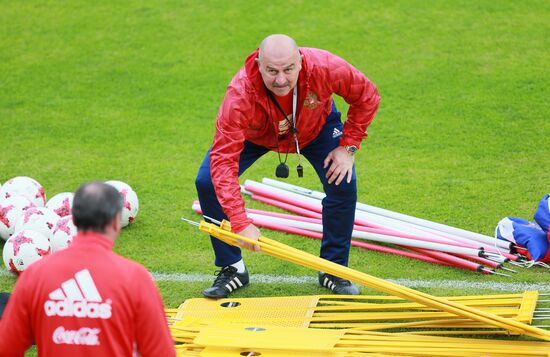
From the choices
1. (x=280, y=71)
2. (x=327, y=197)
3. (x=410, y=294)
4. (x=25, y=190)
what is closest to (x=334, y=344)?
(x=410, y=294)

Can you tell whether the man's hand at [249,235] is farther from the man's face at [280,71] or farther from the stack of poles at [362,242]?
the stack of poles at [362,242]

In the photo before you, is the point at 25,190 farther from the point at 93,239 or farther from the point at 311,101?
the point at 93,239

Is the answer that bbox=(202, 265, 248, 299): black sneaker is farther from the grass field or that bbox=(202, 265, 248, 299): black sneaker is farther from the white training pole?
the white training pole

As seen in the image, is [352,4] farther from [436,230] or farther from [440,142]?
[436,230]

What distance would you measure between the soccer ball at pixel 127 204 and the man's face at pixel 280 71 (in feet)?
8.08

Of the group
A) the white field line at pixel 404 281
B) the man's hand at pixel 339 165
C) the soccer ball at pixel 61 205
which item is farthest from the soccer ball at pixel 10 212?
the man's hand at pixel 339 165

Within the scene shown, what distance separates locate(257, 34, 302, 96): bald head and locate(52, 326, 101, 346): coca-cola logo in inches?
97.8

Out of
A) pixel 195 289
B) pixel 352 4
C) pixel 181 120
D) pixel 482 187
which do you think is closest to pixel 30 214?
pixel 195 289

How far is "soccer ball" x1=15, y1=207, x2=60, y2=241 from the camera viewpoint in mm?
7520

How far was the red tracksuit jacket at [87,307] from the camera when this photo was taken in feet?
12.8

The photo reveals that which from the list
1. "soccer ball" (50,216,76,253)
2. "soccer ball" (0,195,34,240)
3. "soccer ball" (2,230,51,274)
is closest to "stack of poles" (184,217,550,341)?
"soccer ball" (50,216,76,253)

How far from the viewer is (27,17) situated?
14062 mm

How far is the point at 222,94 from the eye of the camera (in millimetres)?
11461

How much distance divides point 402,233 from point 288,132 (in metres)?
1.60
